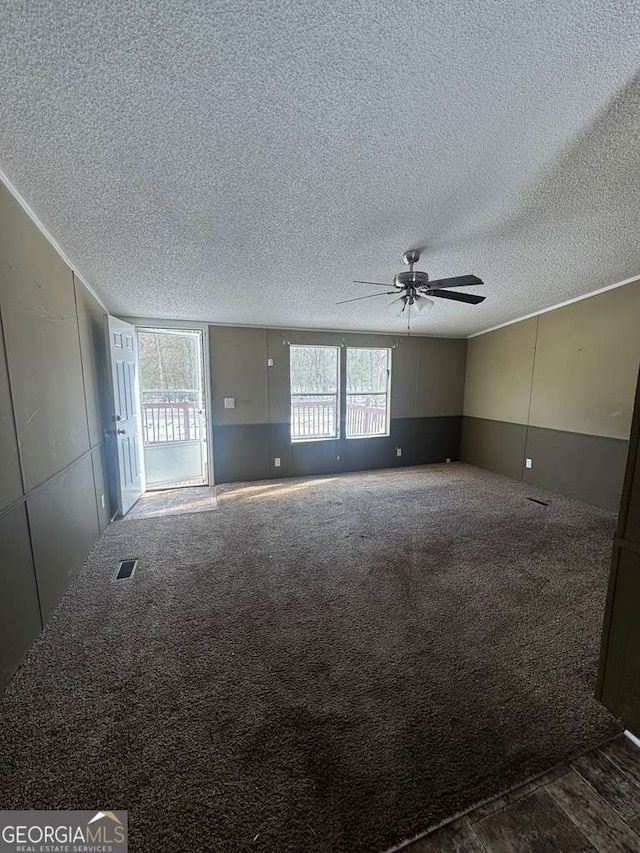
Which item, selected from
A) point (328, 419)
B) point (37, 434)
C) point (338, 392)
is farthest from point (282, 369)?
point (37, 434)

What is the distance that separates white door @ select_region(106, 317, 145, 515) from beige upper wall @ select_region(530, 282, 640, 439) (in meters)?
5.47

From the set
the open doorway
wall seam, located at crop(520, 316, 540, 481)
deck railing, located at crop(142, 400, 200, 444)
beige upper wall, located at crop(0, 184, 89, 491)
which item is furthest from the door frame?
wall seam, located at crop(520, 316, 540, 481)

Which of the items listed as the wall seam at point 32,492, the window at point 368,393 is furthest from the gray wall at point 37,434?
the window at point 368,393

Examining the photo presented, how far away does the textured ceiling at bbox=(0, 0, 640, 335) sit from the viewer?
45.3 inches

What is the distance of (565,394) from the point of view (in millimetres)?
4340

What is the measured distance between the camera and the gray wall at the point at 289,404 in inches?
189

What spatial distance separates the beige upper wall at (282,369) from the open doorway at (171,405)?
87cm

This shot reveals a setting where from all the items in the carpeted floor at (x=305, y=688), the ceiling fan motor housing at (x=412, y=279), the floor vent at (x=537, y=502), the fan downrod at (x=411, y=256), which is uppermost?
the fan downrod at (x=411, y=256)

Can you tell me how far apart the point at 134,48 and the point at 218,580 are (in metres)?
2.83

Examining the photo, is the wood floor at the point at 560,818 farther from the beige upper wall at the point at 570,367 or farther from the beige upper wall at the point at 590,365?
the beige upper wall at the point at 570,367

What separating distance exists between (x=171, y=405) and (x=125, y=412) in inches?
82.4

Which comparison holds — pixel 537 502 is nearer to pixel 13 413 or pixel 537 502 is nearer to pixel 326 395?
pixel 326 395

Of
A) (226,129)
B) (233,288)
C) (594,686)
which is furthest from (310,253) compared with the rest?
(594,686)

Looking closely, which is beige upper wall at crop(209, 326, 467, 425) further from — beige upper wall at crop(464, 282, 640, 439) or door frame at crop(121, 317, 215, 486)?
beige upper wall at crop(464, 282, 640, 439)
